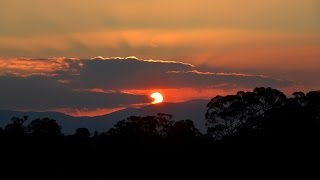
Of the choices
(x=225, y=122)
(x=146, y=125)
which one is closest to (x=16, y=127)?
(x=146, y=125)

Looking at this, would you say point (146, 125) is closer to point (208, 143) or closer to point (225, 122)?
point (225, 122)

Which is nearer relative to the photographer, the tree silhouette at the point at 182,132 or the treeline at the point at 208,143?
the treeline at the point at 208,143

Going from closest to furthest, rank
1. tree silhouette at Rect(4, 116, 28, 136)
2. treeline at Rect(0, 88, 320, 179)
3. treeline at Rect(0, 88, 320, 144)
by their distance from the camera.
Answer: treeline at Rect(0, 88, 320, 179), treeline at Rect(0, 88, 320, 144), tree silhouette at Rect(4, 116, 28, 136)

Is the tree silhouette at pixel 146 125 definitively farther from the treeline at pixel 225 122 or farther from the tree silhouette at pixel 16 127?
the tree silhouette at pixel 16 127

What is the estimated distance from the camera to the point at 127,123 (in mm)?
85500

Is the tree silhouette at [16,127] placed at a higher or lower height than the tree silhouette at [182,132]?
higher

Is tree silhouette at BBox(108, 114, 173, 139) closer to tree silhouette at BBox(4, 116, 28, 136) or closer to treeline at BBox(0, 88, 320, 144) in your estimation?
treeline at BBox(0, 88, 320, 144)

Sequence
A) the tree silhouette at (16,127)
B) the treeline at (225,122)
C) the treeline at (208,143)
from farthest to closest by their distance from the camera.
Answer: the tree silhouette at (16,127), the treeline at (225,122), the treeline at (208,143)

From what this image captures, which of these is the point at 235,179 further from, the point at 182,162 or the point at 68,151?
the point at 68,151

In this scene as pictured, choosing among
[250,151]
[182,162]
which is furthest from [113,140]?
[250,151]

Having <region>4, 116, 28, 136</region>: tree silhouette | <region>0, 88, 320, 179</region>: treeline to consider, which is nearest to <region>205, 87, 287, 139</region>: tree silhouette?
<region>0, 88, 320, 179</region>: treeline

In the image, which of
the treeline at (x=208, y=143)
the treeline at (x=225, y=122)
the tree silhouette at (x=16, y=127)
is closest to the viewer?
the treeline at (x=208, y=143)

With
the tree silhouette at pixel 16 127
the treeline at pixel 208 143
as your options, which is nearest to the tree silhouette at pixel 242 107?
the treeline at pixel 208 143

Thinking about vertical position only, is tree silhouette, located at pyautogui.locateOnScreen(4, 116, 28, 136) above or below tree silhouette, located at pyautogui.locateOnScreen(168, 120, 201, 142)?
above
